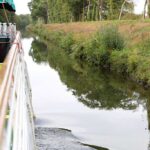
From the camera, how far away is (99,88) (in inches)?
781

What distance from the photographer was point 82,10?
7056 cm

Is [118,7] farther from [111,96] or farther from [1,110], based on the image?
[1,110]

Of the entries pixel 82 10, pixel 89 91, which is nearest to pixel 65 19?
pixel 82 10

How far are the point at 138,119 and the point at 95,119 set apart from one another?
1.35 metres

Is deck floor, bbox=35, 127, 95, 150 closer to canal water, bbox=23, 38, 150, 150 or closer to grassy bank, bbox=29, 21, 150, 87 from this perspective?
canal water, bbox=23, 38, 150, 150

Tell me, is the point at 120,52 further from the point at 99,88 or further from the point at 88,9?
the point at 88,9

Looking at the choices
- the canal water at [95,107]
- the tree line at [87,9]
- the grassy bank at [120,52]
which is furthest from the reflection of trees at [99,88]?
the tree line at [87,9]

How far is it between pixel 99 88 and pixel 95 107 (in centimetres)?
387

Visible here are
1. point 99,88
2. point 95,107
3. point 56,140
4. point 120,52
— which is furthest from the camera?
point 120,52

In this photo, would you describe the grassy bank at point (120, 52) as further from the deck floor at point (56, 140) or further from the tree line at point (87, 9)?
the tree line at point (87, 9)

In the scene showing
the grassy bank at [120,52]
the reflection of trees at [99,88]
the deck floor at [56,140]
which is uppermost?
the grassy bank at [120,52]

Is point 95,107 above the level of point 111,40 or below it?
below

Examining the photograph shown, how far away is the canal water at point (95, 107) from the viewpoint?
39.6 feet

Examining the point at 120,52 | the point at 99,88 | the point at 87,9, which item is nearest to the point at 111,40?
the point at 120,52
